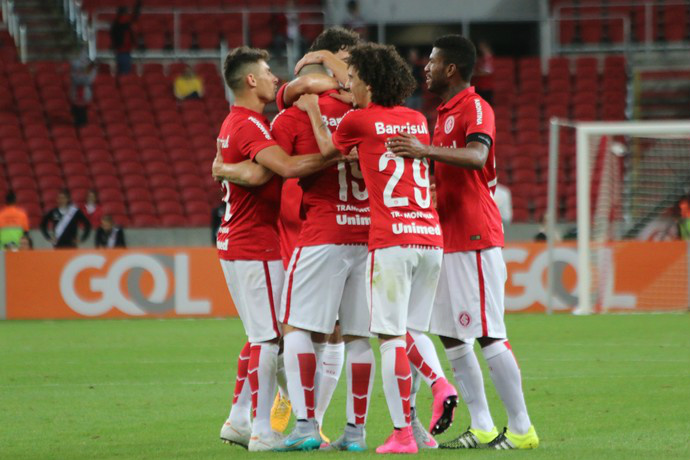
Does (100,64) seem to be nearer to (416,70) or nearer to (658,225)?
(416,70)

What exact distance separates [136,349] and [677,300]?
26.8 ft

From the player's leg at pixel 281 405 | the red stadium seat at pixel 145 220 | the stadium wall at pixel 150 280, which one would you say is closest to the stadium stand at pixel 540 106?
the stadium wall at pixel 150 280

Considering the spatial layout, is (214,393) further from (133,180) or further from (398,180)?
(133,180)

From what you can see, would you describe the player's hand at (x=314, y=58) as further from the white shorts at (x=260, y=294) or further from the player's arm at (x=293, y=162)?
the white shorts at (x=260, y=294)

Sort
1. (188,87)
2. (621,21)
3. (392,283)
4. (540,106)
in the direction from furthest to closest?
(621,21) < (540,106) < (188,87) < (392,283)

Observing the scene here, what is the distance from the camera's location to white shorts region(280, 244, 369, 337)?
6.30 m

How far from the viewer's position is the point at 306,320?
6301mm

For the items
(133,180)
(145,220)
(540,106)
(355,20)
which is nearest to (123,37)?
(133,180)

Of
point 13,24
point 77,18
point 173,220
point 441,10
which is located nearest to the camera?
point 173,220

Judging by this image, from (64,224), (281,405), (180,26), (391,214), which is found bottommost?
(281,405)

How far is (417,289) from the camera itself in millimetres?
6234

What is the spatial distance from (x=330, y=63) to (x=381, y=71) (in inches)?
28.6

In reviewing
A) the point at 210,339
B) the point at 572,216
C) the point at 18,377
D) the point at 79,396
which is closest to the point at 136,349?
the point at 210,339

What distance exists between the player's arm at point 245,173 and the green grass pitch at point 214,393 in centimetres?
147
